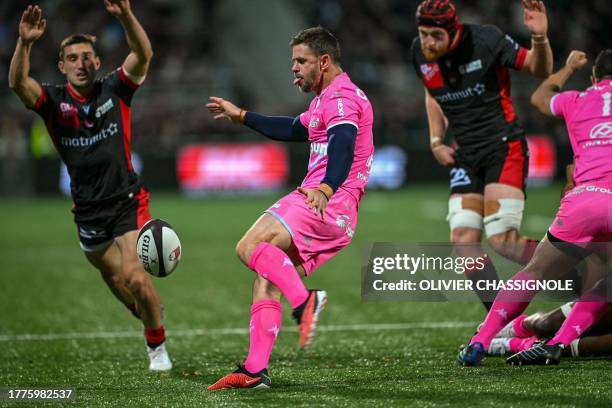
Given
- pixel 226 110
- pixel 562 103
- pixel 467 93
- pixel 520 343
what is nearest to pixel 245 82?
pixel 467 93

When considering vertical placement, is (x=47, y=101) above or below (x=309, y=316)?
above

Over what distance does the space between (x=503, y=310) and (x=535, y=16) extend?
1967 millimetres

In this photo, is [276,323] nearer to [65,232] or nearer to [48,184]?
[65,232]

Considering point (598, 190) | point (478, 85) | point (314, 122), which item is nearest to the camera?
point (598, 190)

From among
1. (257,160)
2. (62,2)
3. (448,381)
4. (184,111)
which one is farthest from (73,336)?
(62,2)

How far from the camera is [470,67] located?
682 cm

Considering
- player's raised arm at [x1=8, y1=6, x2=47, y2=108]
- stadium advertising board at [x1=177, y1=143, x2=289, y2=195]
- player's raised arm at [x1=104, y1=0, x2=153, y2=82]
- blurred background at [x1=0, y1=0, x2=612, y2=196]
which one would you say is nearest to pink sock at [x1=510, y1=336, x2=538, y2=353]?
player's raised arm at [x1=104, y1=0, x2=153, y2=82]

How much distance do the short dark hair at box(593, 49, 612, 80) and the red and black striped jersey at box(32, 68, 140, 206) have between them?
3.10 metres

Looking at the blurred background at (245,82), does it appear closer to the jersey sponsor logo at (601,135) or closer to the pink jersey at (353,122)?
the jersey sponsor logo at (601,135)

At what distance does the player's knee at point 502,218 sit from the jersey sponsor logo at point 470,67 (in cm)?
97

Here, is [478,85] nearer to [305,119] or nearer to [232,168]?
[305,119]

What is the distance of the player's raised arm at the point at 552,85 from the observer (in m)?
5.84

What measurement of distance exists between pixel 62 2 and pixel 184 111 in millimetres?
5411

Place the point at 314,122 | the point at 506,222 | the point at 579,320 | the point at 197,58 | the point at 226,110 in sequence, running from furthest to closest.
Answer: the point at 197,58
the point at 506,222
the point at 226,110
the point at 579,320
the point at 314,122
